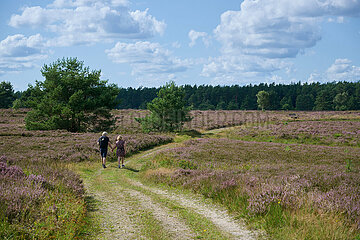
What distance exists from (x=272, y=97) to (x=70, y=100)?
107 m

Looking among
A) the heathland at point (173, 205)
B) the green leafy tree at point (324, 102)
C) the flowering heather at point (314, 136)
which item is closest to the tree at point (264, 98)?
the green leafy tree at point (324, 102)

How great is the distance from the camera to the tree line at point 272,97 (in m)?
116

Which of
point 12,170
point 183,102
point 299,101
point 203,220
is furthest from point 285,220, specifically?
point 299,101

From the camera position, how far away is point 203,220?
776 centimetres

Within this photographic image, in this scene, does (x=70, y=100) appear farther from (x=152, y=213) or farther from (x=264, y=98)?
(x=264, y=98)

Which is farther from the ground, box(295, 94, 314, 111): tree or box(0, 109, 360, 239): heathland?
box(295, 94, 314, 111): tree

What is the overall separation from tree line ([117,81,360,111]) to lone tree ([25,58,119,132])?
87.4 metres

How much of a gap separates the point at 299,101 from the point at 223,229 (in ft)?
437

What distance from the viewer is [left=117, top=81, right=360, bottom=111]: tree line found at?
116 metres

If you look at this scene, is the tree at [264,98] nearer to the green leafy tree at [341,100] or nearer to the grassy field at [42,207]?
the green leafy tree at [341,100]

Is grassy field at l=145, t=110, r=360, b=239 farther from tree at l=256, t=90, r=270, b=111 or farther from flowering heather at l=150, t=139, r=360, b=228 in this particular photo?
tree at l=256, t=90, r=270, b=111

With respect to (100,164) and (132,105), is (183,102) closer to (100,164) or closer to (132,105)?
(100,164)

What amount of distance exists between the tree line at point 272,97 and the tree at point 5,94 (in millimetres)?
49975

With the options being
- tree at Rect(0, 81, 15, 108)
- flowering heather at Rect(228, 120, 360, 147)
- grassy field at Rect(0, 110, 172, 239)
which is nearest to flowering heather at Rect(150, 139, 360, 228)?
grassy field at Rect(0, 110, 172, 239)
